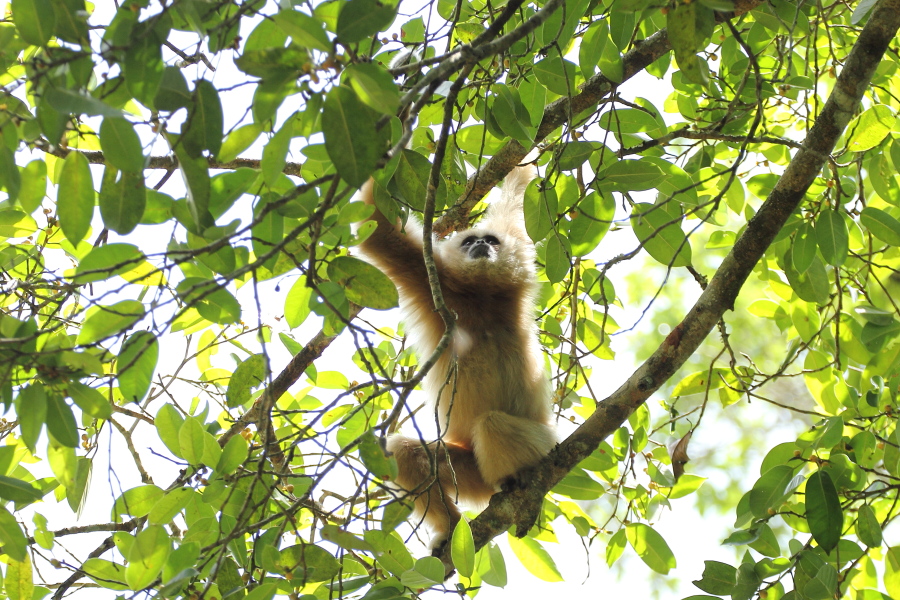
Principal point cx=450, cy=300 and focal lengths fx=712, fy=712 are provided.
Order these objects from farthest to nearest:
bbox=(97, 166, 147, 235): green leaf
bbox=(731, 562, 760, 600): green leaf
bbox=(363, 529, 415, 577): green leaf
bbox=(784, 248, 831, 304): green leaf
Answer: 1. bbox=(784, 248, 831, 304): green leaf
2. bbox=(731, 562, 760, 600): green leaf
3. bbox=(363, 529, 415, 577): green leaf
4. bbox=(97, 166, 147, 235): green leaf

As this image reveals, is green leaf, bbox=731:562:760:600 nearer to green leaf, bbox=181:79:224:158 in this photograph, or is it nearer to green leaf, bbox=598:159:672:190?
green leaf, bbox=598:159:672:190

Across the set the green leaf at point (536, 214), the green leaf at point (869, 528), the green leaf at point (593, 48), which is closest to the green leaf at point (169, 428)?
the green leaf at point (536, 214)

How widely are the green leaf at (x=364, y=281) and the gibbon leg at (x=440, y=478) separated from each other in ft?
5.91

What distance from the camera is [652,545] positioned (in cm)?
335

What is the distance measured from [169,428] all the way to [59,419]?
69cm

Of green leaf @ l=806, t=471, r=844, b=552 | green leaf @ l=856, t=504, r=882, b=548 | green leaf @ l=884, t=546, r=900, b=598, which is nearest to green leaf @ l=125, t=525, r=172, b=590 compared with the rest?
green leaf @ l=806, t=471, r=844, b=552

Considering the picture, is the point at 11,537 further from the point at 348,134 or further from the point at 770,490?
the point at 770,490

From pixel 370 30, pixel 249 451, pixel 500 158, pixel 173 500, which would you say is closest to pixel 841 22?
pixel 500 158

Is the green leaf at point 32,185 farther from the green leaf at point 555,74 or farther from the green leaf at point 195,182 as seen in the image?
the green leaf at point 555,74

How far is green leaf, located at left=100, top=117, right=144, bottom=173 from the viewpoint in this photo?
1620 millimetres

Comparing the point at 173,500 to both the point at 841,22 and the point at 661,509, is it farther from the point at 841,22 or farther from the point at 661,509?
the point at 841,22

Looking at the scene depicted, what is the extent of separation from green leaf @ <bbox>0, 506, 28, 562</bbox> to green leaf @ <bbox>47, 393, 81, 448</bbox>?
0.40 metres

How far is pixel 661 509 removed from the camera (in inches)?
137

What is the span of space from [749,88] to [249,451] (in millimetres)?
2888
